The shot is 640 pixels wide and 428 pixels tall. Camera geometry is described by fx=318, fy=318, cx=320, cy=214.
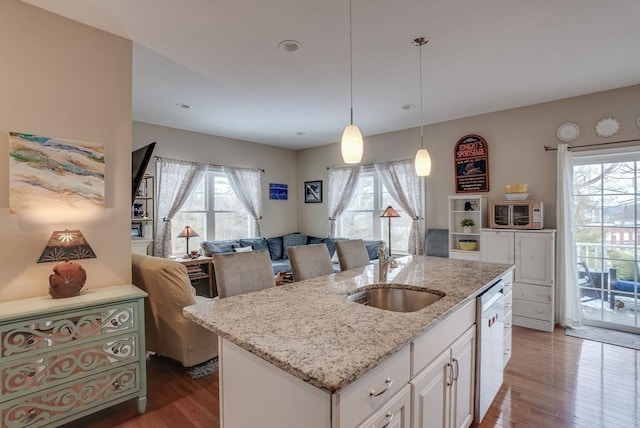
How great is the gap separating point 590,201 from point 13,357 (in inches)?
215

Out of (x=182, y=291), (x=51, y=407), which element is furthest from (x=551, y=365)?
(x=51, y=407)

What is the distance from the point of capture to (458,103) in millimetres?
3992

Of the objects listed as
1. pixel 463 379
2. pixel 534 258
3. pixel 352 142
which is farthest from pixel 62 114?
pixel 534 258

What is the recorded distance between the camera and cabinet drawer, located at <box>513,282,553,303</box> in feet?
12.2

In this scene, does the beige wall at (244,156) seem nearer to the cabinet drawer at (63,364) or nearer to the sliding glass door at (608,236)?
the cabinet drawer at (63,364)

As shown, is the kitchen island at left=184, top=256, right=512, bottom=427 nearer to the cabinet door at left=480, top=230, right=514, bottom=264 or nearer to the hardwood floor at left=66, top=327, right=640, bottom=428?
the hardwood floor at left=66, top=327, right=640, bottom=428

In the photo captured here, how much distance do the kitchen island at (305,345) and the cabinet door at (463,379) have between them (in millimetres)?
173

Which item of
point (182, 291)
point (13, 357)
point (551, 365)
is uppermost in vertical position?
point (182, 291)

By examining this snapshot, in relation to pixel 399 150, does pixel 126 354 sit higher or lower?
lower

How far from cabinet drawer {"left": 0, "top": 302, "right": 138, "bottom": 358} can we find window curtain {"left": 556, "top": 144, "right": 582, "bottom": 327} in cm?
449

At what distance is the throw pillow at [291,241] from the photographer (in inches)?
244

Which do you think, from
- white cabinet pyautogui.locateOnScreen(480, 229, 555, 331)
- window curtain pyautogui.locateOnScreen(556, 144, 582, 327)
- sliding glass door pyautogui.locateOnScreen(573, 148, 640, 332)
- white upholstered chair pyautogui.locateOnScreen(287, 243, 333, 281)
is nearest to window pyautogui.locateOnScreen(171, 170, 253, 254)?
white upholstered chair pyautogui.locateOnScreen(287, 243, 333, 281)

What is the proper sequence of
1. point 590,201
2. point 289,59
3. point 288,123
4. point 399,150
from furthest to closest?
1. point 399,150
2. point 288,123
3. point 590,201
4. point 289,59

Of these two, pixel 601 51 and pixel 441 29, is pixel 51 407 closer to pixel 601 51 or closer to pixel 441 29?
pixel 441 29
